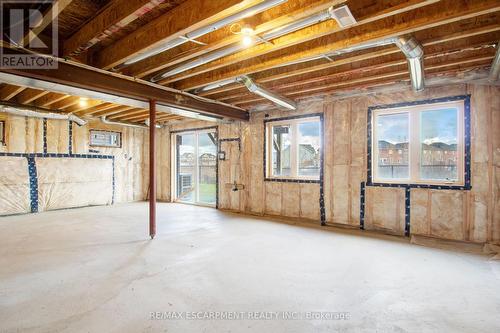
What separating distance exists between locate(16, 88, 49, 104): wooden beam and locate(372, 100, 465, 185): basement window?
19.9ft

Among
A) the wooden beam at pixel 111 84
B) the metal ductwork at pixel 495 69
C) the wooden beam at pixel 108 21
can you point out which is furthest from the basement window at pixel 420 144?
the wooden beam at pixel 108 21

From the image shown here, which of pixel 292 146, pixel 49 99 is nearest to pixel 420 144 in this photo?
pixel 292 146

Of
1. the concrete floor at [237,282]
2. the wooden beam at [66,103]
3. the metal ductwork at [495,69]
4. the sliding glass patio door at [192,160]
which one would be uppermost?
the wooden beam at [66,103]

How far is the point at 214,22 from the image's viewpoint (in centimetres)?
224

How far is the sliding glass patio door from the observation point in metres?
7.40

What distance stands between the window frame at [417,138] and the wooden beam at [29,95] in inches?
237

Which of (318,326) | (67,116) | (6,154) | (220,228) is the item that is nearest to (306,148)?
(220,228)

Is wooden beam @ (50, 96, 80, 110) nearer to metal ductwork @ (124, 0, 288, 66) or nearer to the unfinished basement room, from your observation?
the unfinished basement room

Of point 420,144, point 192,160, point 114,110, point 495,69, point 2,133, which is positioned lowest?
point 192,160

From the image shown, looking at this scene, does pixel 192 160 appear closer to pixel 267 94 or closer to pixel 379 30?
pixel 267 94

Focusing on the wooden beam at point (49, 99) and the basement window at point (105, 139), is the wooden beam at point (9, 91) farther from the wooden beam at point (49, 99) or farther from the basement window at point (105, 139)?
the basement window at point (105, 139)
